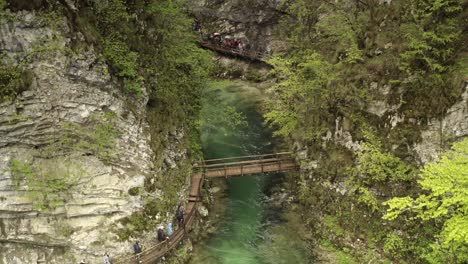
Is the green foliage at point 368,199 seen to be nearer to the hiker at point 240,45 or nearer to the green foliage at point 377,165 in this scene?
the green foliage at point 377,165

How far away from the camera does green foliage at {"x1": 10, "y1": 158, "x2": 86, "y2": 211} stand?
1855 centimetres

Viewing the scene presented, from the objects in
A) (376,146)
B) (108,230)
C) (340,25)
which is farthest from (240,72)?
(108,230)

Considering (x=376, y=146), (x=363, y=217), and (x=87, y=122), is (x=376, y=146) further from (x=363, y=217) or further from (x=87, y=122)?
(x=87, y=122)

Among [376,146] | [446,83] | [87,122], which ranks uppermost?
[446,83]

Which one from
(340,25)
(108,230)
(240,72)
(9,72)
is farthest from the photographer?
(240,72)

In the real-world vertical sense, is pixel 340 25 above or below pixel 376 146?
above

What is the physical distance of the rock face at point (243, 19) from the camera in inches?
1891

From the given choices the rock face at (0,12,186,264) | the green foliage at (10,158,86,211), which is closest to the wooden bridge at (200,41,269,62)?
the rock face at (0,12,186,264)

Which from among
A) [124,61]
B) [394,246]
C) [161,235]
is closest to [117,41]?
[124,61]

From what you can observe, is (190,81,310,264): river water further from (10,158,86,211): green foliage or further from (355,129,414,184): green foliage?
(10,158,86,211): green foliage

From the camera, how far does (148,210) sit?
2172 cm

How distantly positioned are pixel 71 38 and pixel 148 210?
1019cm

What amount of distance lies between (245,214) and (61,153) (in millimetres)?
13107

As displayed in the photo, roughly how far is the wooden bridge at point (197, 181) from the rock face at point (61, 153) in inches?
50.8
